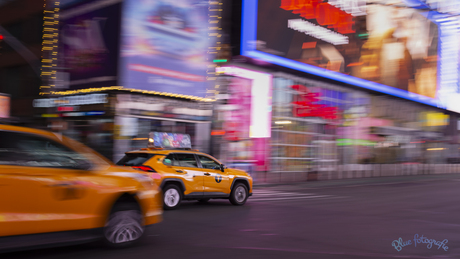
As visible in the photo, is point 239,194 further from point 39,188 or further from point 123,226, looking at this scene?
point 39,188

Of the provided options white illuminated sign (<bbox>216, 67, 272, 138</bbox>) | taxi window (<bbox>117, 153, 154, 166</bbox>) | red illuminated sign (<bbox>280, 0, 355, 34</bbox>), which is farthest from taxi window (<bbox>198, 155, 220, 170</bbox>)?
red illuminated sign (<bbox>280, 0, 355, 34</bbox>)

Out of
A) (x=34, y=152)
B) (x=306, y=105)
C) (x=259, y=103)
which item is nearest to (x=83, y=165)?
(x=34, y=152)

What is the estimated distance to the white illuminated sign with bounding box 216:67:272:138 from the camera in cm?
2747

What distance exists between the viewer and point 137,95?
22625 millimetres

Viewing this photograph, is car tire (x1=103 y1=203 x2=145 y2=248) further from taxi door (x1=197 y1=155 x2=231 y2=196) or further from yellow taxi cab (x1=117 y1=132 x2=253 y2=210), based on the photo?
taxi door (x1=197 y1=155 x2=231 y2=196)

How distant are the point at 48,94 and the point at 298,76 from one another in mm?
16143

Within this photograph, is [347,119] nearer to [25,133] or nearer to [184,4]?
[184,4]

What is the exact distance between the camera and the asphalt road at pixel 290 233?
6.80 m

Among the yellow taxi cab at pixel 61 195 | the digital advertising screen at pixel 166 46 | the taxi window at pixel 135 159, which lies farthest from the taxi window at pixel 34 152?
the digital advertising screen at pixel 166 46

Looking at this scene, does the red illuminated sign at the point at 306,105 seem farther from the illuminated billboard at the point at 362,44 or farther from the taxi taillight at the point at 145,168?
the taxi taillight at the point at 145,168

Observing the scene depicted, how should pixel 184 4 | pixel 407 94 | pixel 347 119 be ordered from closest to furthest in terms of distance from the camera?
pixel 184 4 < pixel 347 119 < pixel 407 94

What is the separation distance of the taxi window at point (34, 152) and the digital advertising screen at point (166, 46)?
16.0 meters

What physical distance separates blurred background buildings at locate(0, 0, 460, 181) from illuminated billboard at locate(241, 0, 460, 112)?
0.13m

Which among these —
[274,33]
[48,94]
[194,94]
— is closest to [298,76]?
[274,33]
